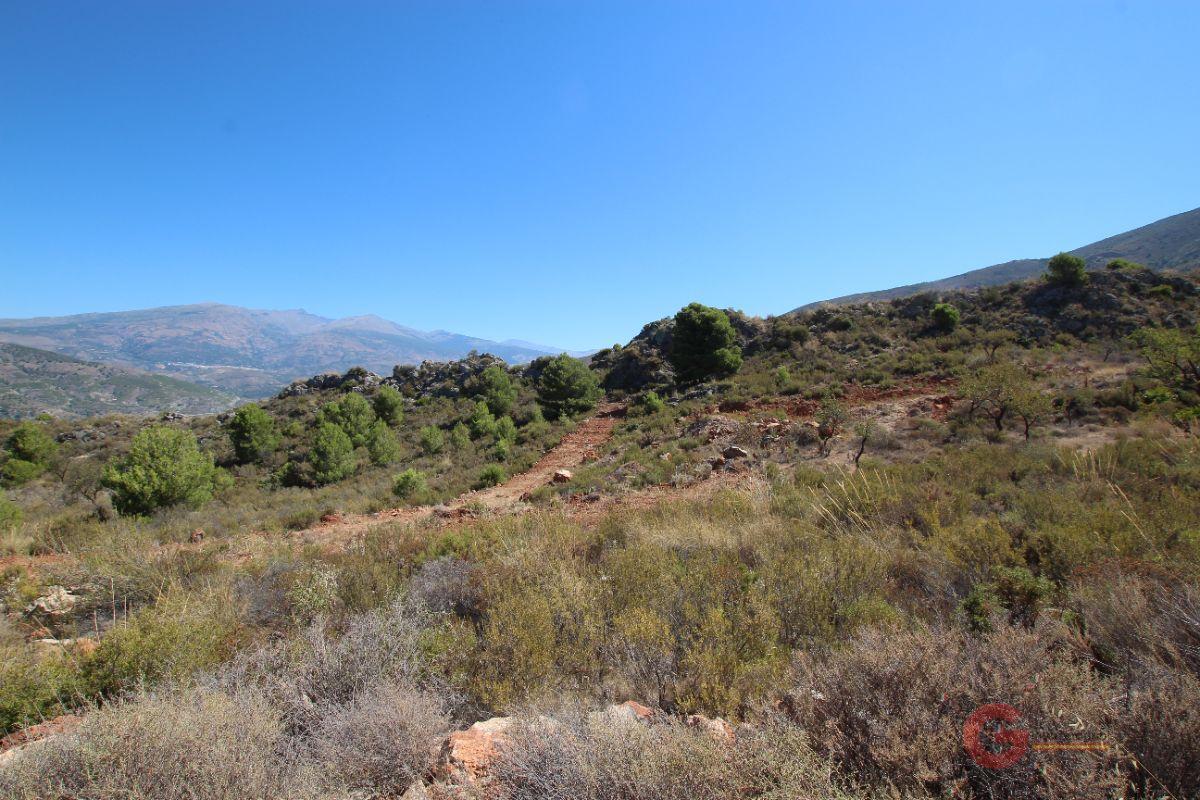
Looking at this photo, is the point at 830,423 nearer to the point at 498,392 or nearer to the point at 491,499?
the point at 491,499

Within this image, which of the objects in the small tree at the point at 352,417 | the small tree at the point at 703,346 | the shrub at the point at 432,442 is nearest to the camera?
the shrub at the point at 432,442

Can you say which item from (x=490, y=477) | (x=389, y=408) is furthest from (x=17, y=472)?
(x=490, y=477)

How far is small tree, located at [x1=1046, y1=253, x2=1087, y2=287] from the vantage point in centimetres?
2498

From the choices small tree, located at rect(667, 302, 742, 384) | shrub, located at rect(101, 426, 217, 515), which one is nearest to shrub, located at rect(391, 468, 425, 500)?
shrub, located at rect(101, 426, 217, 515)

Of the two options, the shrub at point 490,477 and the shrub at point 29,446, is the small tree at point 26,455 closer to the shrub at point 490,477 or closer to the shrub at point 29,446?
the shrub at point 29,446

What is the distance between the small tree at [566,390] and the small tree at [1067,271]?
1070 inches

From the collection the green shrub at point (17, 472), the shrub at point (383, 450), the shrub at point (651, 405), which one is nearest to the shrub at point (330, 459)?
the shrub at point (383, 450)

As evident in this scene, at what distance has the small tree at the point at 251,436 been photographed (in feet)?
76.9

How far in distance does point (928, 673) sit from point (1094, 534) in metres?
3.22

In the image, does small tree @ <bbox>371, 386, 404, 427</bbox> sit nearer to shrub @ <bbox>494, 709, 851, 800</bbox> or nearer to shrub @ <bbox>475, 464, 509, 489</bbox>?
shrub @ <bbox>475, 464, 509, 489</bbox>

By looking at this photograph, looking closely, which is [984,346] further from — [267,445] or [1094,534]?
[267,445]

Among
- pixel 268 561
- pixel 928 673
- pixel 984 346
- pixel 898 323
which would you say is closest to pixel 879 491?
pixel 928 673

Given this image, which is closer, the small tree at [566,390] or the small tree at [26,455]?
the small tree at [26,455]

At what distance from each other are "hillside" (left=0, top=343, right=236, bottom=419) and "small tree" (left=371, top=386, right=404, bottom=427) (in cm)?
9995
